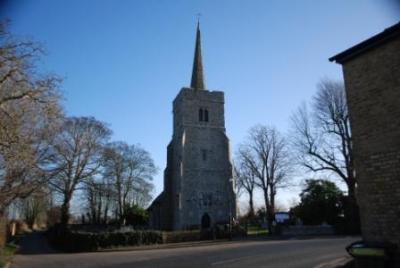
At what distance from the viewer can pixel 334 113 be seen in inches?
1388

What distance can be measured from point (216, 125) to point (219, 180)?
736 centimetres

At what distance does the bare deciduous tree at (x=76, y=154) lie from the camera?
36469 millimetres

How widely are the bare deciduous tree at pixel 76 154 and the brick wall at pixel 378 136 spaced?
98.5ft

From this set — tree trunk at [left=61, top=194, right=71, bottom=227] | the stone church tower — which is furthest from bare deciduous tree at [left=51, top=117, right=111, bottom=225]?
the stone church tower

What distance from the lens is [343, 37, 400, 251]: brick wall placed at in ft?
32.6

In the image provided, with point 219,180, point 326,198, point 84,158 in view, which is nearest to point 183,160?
point 219,180

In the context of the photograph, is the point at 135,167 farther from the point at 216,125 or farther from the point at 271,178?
the point at 271,178

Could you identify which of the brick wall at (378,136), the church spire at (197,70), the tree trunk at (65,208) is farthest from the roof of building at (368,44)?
the church spire at (197,70)

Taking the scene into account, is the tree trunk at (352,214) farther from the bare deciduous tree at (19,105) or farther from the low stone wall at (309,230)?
the bare deciduous tree at (19,105)

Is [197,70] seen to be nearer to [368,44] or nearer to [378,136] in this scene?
[368,44]

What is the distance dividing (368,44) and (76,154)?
106 ft

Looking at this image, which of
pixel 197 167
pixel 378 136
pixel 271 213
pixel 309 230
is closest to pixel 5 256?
pixel 378 136

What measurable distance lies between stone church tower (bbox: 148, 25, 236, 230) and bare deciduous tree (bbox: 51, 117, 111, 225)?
10.3m

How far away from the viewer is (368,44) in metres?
10.8
